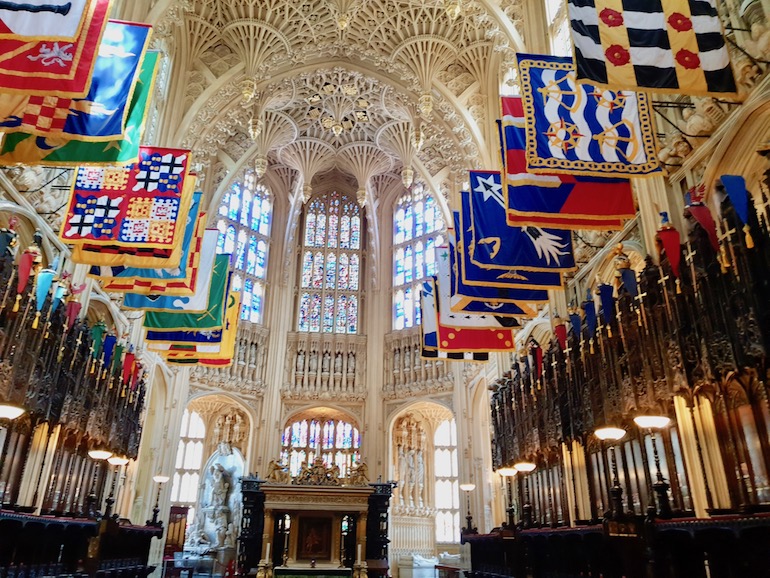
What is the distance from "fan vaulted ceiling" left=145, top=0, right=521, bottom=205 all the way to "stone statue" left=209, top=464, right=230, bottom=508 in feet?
44.7

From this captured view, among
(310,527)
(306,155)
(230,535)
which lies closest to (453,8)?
(306,155)

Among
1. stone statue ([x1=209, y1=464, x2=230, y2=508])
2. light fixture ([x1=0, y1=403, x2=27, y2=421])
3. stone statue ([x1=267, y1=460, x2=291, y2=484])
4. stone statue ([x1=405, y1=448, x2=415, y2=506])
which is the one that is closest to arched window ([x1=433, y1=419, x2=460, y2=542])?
stone statue ([x1=405, y1=448, x2=415, y2=506])

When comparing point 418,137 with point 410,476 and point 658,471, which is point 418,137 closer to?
point 410,476

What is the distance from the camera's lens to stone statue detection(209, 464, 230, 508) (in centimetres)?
2881

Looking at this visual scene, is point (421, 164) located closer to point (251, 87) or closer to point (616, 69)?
point (251, 87)

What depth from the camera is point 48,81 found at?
23.7 feet

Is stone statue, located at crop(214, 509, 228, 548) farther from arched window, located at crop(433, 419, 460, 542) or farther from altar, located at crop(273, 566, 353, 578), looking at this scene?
altar, located at crop(273, 566, 353, 578)

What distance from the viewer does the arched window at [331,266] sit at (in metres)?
33.0

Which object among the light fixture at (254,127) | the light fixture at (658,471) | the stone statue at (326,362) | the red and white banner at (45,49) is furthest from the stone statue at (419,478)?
the red and white banner at (45,49)

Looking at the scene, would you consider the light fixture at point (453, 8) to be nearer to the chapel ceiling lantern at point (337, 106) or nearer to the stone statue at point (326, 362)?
the chapel ceiling lantern at point (337, 106)

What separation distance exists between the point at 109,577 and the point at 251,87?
17.1m

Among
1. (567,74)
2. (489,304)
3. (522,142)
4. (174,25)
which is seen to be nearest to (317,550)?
(489,304)

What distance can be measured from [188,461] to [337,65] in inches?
811

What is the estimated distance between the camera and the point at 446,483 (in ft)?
101
